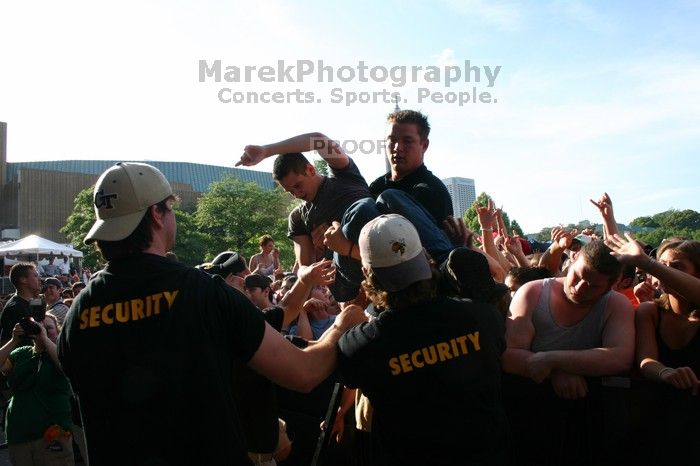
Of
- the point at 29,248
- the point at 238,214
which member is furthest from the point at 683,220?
the point at 29,248

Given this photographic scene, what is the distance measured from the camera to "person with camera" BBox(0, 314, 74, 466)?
16.2ft

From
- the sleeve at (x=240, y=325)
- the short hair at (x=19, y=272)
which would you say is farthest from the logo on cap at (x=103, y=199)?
the short hair at (x=19, y=272)

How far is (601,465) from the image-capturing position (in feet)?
9.20

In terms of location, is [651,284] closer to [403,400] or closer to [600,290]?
[600,290]

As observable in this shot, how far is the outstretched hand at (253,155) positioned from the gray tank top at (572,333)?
5.98ft

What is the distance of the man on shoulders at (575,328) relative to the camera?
9.33 feet

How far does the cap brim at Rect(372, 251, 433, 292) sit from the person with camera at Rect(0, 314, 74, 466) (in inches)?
143

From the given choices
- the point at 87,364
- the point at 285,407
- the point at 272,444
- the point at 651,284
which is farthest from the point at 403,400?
the point at 651,284

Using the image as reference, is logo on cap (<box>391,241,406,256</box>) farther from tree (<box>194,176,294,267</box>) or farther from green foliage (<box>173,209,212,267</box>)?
green foliage (<box>173,209,212,267</box>)

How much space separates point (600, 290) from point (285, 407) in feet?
7.46

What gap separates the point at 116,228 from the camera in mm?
2168

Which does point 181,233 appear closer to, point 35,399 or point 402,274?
point 35,399

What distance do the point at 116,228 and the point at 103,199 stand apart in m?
0.14

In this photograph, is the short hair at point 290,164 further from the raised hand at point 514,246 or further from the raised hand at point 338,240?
the raised hand at point 514,246
